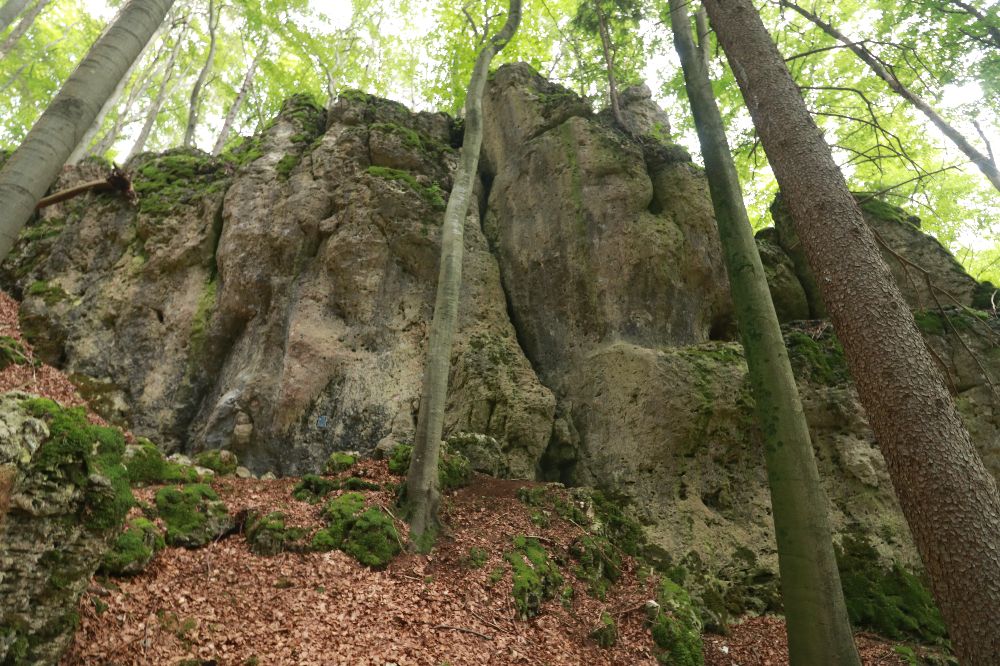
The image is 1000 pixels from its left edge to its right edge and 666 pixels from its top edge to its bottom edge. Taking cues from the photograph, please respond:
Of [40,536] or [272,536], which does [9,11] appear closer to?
[272,536]

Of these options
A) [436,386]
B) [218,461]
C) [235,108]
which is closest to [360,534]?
[436,386]

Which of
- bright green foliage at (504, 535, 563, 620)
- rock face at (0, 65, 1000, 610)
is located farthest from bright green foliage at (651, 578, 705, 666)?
rock face at (0, 65, 1000, 610)

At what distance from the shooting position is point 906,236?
37.9 feet

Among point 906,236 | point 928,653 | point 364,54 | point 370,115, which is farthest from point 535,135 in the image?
point 364,54

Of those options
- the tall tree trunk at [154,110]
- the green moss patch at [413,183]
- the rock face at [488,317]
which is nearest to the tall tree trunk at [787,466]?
the rock face at [488,317]

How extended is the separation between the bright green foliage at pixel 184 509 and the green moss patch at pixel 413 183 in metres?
7.82

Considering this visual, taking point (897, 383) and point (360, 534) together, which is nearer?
point (897, 383)

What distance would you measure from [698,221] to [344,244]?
756cm

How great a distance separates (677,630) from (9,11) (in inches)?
684

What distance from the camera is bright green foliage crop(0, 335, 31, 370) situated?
30.6ft

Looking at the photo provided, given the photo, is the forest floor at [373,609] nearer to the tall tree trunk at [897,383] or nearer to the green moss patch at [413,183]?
the tall tree trunk at [897,383]

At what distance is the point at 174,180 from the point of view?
13.7 meters

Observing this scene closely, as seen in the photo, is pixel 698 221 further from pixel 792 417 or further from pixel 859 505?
pixel 792 417

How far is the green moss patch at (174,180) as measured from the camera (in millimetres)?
13008
